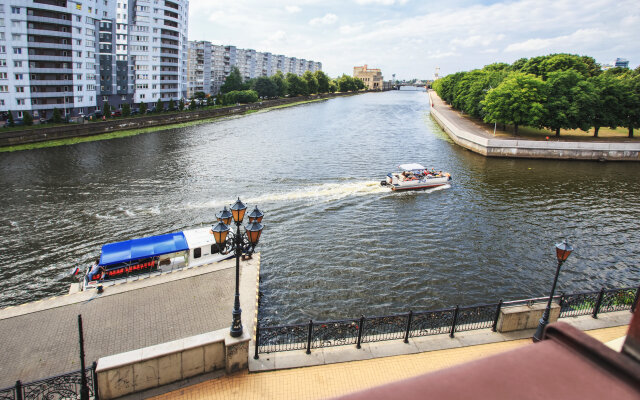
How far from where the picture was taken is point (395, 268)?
A: 25625 mm

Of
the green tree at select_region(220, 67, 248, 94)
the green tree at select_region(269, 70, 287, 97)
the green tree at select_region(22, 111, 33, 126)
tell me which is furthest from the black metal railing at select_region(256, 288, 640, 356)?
the green tree at select_region(269, 70, 287, 97)

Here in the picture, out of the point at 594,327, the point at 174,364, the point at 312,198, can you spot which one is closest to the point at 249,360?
the point at 174,364

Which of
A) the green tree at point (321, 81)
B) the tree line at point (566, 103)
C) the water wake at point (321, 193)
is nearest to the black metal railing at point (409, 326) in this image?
the water wake at point (321, 193)

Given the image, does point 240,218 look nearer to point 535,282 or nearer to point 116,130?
point 535,282

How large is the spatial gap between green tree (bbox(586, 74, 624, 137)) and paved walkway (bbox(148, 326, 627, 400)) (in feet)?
221

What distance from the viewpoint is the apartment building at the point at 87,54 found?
65500mm

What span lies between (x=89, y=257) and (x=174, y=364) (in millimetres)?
17210

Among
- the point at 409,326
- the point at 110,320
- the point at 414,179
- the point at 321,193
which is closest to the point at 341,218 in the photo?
the point at 321,193

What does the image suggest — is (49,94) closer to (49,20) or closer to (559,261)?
(49,20)

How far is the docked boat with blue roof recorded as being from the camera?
21.9 metres

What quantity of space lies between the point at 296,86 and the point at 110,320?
14443 cm

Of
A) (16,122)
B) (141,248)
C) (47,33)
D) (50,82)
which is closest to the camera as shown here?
(141,248)

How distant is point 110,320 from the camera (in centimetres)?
1817

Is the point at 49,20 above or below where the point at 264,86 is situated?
above
